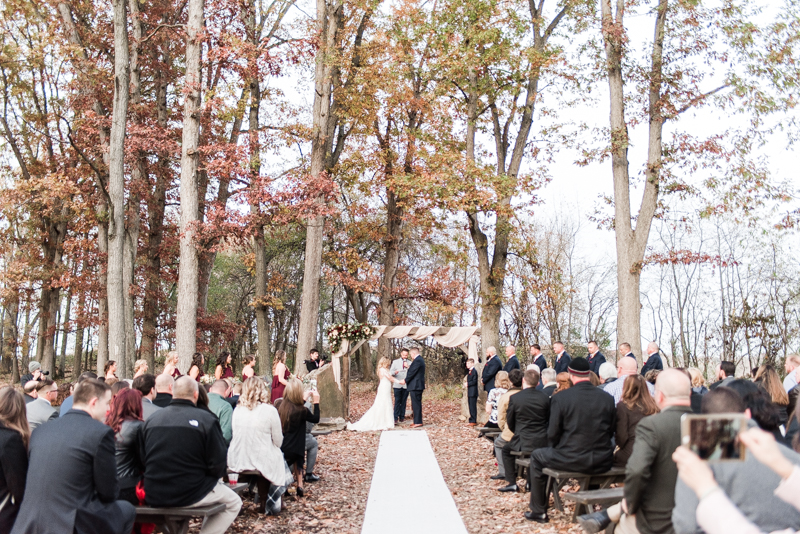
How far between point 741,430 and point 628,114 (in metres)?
16.0

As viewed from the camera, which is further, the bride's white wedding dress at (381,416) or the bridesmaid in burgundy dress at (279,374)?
the bride's white wedding dress at (381,416)

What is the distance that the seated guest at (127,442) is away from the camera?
5.40 metres

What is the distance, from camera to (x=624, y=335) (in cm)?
1468

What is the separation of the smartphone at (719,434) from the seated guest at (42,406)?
588 centimetres

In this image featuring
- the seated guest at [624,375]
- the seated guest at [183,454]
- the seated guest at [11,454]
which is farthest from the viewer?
the seated guest at [624,375]

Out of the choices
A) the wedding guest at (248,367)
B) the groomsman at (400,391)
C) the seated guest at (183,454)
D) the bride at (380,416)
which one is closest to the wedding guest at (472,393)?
the groomsman at (400,391)

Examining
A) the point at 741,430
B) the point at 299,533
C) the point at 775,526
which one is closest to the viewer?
A: the point at 741,430

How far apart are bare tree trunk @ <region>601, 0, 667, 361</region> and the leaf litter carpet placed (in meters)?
5.06

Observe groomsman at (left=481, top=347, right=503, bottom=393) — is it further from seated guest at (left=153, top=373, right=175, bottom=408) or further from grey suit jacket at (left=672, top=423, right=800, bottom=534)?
grey suit jacket at (left=672, top=423, right=800, bottom=534)

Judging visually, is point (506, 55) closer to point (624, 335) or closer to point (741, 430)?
point (624, 335)

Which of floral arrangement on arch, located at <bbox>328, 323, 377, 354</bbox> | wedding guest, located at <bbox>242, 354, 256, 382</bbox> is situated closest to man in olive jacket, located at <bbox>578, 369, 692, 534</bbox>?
wedding guest, located at <bbox>242, 354, 256, 382</bbox>

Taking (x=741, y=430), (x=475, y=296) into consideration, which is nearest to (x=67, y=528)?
(x=741, y=430)

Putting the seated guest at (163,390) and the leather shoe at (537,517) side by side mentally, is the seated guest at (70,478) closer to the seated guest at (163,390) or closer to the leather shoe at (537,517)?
the seated guest at (163,390)

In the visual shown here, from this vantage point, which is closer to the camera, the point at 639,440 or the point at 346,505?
the point at 639,440
